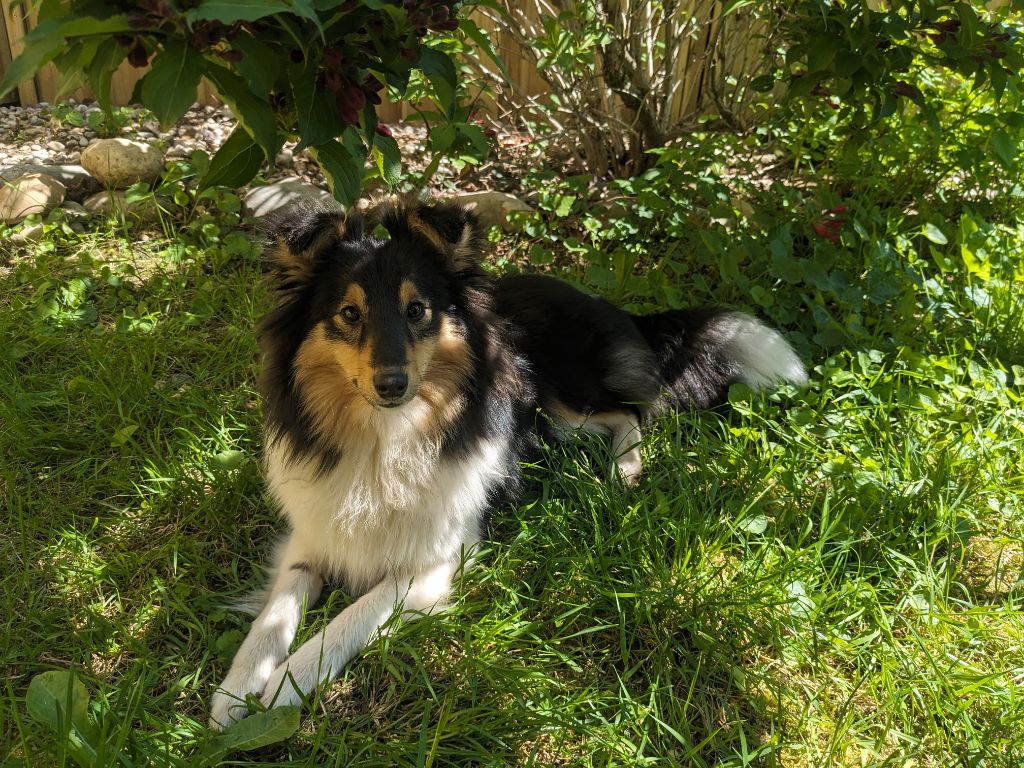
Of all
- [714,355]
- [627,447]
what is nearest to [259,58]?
[627,447]

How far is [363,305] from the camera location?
7.53 feet

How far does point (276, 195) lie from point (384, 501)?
101 inches

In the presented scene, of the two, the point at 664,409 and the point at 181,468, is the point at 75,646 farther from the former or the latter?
the point at 664,409

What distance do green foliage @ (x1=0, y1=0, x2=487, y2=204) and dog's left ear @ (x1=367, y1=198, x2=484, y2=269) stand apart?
694 mm

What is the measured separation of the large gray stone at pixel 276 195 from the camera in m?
4.31

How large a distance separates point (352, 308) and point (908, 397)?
7.06ft

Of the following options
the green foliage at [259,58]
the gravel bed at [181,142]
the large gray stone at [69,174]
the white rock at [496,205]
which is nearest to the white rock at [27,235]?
the large gray stone at [69,174]

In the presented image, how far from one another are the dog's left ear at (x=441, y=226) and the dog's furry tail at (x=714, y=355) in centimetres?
108

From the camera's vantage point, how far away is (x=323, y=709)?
215cm

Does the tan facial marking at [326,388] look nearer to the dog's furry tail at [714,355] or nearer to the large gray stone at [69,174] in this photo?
the dog's furry tail at [714,355]

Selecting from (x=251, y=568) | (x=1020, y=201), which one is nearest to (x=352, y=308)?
(x=251, y=568)

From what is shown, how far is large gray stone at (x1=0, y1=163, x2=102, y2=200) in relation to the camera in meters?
4.48

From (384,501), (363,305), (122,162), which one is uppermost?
(363,305)

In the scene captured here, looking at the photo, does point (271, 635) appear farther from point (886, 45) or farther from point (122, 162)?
point (122, 162)
